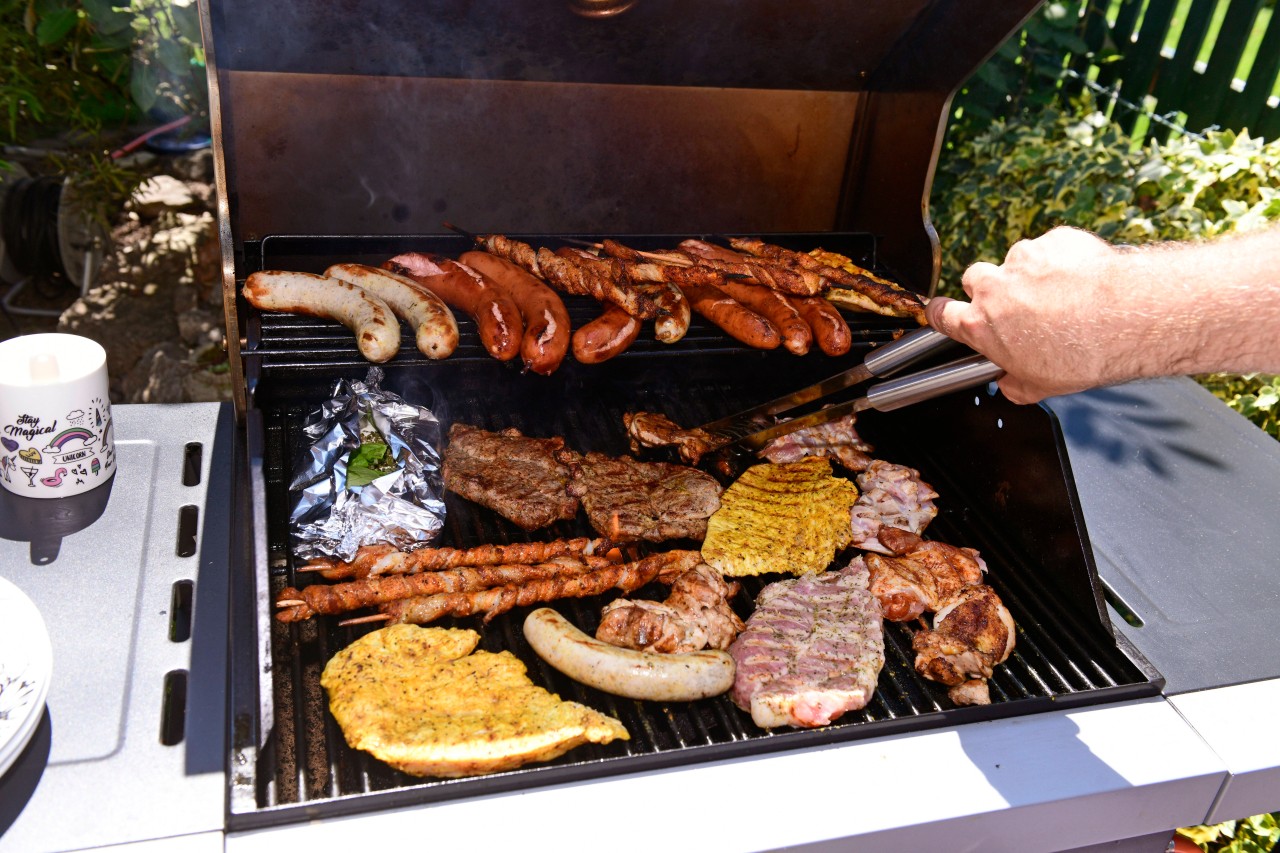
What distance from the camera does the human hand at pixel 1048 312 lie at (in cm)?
209

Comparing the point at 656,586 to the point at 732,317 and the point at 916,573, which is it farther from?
the point at 732,317

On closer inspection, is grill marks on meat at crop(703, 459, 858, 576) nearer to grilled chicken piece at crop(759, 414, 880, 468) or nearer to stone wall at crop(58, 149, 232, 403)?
grilled chicken piece at crop(759, 414, 880, 468)

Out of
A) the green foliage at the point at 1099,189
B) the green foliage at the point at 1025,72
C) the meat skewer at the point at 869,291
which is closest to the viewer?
the meat skewer at the point at 869,291

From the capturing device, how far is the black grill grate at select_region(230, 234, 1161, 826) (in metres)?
2.04

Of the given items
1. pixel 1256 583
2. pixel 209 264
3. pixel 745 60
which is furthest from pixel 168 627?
pixel 209 264

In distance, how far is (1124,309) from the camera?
205 cm

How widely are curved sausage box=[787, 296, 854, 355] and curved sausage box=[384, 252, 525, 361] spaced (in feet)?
3.17

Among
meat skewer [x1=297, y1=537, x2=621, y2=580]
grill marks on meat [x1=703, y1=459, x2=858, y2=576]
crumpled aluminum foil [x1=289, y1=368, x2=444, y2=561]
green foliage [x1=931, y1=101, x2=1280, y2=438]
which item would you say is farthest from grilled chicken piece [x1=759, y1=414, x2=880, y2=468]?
green foliage [x1=931, y1=101, x2=1280, y2=438]

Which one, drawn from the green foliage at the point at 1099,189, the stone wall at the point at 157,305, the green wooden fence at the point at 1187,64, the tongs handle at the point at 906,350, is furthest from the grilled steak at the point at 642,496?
the green wooden fence at the point at 1187,64

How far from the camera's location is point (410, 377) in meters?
3.33

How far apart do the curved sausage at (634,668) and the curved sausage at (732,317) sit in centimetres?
106

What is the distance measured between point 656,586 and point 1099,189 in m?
4.48

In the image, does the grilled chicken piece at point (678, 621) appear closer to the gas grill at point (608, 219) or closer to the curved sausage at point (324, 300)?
the gas grill at point (608, 219)

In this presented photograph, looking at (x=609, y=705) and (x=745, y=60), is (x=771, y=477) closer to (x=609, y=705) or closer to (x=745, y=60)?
(x=609, y=705)
